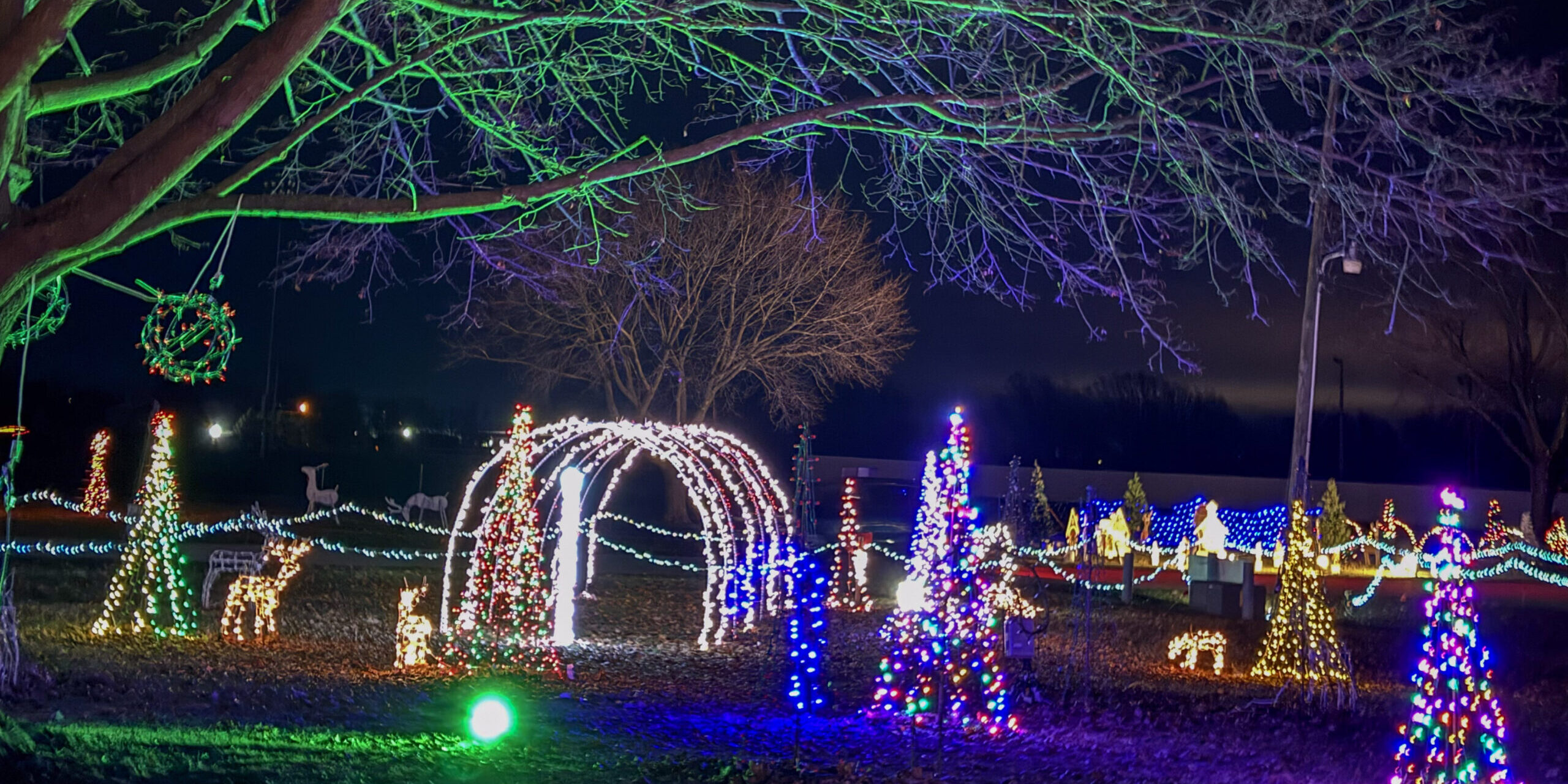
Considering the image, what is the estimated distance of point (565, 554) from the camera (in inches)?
443

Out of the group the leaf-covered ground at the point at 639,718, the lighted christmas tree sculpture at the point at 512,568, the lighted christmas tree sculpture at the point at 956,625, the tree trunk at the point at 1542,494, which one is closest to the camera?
the leaf-covered ground at the point at 639,718

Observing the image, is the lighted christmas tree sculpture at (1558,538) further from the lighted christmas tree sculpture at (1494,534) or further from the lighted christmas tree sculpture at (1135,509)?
the lighted christmas tree sculpture at (1135,509)

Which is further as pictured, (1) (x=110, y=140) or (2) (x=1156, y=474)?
(2) (x=1156, y=474)

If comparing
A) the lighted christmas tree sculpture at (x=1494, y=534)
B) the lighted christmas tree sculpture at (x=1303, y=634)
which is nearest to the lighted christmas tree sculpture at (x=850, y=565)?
the lighted christmas tree sculpture at (x=1303, y=634)

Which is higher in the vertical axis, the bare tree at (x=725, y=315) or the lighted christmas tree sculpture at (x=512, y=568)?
the bare tree at (x=725, y=315)

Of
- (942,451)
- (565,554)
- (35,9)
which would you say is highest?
(35,9)

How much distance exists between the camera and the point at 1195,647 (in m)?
11.2

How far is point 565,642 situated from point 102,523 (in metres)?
15.8

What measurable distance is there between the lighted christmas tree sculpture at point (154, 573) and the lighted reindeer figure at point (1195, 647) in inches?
353

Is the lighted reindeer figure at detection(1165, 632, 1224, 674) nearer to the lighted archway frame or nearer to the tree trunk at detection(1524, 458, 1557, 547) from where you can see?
A: the lighted archway frame

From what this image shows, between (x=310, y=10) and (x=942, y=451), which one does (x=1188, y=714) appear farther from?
(x=310, y=10)

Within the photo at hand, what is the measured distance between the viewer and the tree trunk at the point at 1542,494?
99.8ft

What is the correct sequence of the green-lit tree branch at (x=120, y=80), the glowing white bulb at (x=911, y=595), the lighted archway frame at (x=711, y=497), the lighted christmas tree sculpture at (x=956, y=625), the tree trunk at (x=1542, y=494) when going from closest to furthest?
the green-lit tree branch at (x=120, y=80), the lighted christmas tree sculpture at (x=956, y=625), the glowing white bulb at (x=911, y=595), the lighted archway frame at (x=711, y=497), the tree trunk at (x=1542, y=494)

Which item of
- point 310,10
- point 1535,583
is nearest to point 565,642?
point 310,10
